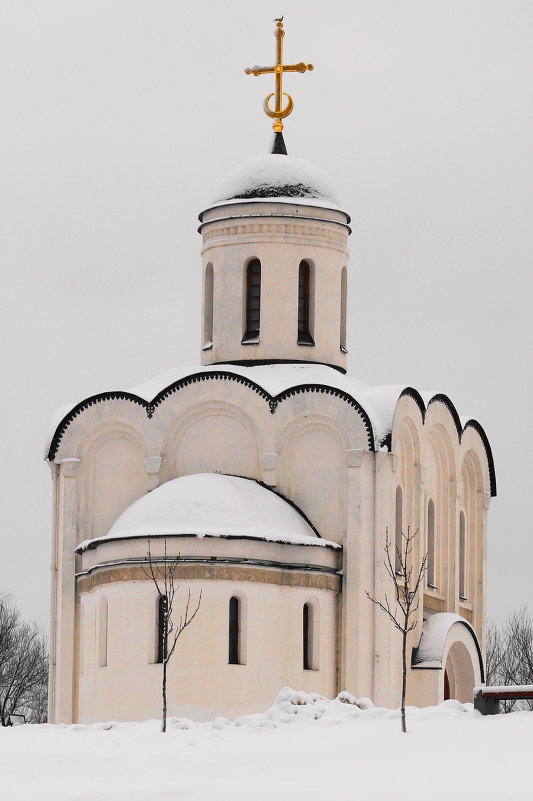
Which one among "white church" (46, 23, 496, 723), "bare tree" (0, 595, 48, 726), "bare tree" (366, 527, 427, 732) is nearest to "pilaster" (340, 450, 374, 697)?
"white church" (46, 23, 496, 723)

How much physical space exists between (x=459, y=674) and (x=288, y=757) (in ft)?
51.8

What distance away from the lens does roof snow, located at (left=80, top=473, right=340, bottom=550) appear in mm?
36562

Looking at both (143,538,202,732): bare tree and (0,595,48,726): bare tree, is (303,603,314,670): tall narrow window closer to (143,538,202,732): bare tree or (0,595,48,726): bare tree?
(143,538,202,732): bare tree

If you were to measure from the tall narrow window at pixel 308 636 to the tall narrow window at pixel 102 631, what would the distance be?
3484 millimetres

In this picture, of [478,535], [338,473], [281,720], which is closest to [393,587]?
[338,473]

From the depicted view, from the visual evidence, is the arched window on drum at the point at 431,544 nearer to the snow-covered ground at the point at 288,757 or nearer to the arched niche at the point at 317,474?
the arched niche at the point at 317,474

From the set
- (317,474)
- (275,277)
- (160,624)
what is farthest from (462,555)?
(160,624)

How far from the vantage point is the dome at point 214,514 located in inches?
1439

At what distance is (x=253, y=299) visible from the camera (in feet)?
136

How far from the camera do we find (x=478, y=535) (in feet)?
142

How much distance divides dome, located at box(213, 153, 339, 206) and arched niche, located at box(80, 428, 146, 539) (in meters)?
5.42

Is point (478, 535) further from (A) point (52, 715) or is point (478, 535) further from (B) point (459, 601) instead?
(A) point (52, 715)

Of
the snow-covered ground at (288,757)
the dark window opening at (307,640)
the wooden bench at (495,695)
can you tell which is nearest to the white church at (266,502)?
the dark window opening at (307,640)

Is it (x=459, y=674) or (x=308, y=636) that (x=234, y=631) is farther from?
(x=459, y=674)
